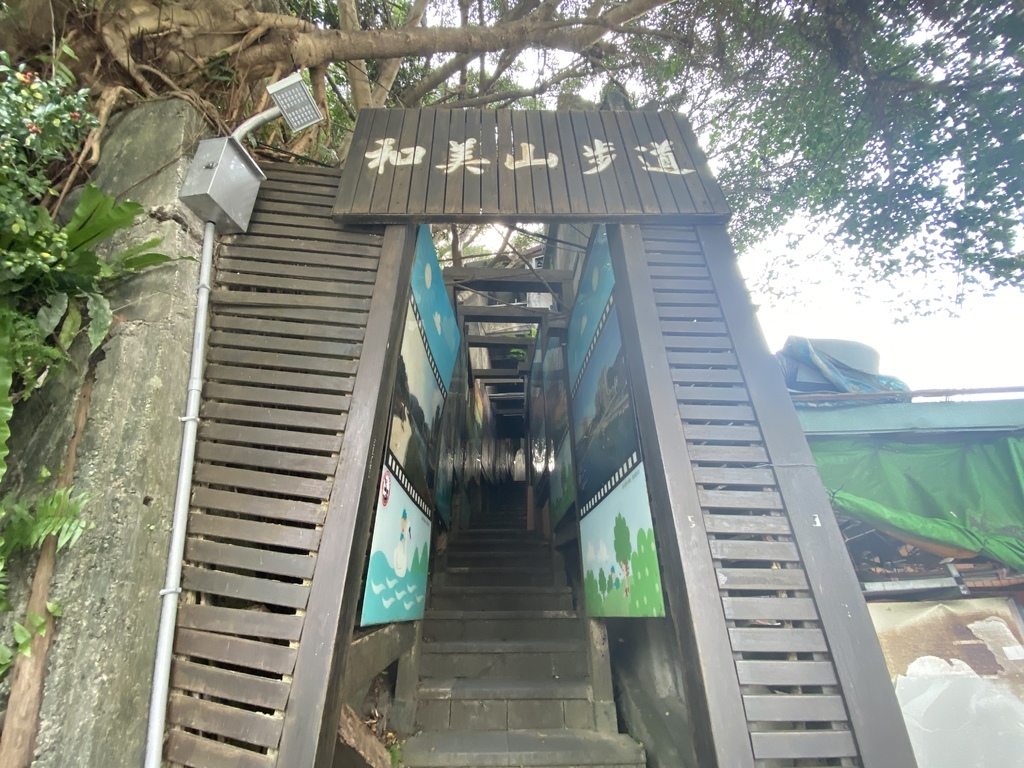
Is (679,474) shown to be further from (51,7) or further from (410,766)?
(51,7)

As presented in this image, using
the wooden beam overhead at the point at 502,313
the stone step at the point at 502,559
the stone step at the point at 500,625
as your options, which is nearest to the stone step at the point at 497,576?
the stone step at the point at 502,559

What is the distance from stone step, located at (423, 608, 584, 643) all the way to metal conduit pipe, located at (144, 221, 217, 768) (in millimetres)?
3404

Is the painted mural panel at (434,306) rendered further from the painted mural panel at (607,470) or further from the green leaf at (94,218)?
the green leaf at (94,218)

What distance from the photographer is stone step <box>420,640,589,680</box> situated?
5.05 m

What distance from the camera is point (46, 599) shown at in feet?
7.54

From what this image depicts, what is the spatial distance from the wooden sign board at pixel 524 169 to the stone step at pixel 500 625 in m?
4.37

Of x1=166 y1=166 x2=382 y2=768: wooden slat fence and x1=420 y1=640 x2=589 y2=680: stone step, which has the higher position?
x1=166 y1=166 x2=382 y2=768: wooden slat fence

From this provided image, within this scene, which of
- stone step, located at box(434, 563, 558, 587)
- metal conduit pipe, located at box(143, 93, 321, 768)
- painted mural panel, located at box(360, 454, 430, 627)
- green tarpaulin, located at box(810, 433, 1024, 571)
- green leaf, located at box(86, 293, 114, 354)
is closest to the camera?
metal conduit pipe, located at box(143, 93, 321, 768)

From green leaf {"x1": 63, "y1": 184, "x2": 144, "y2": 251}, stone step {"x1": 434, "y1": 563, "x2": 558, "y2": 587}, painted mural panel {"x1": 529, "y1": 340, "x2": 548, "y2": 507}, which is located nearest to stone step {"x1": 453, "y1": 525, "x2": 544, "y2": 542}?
painted mural panel {"x1": 529, "y1": 340, "x2": 548, "y2": 507}

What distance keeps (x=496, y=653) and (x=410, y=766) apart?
134 centimetres

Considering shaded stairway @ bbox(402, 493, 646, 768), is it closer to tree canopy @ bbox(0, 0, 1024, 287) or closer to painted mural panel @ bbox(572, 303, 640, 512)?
painted mural panel @ bbox(572, 303, 640, 512)

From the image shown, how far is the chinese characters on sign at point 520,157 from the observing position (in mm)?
4098

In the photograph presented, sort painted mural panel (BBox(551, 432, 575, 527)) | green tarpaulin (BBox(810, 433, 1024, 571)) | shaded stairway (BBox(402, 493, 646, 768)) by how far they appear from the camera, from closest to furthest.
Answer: shaded stairway (BBox(402, 493, 646, 768))
green tarpaulin (BBox(810, 433, 1024, 571))
painted mural panel (BBox(551, 432, 575, 527))

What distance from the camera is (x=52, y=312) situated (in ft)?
8.61
